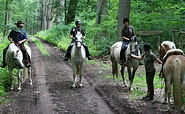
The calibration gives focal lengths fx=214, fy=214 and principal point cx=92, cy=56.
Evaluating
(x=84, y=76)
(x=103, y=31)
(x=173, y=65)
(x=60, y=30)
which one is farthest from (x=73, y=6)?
(x=173, y=65)

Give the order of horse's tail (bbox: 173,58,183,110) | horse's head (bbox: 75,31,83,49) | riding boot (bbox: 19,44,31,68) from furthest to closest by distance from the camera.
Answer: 1. riding boot (bbox: 19,44,31,68)
2. horse's head (bbox: 75,31,83,49)
3. horse's tail (bbox: 173,58,183,110)

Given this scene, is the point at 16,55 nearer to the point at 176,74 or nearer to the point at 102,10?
the point at 176,74

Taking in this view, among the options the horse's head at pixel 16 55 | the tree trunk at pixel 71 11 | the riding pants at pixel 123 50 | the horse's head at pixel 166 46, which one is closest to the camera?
the horse's head at pixel 166 46

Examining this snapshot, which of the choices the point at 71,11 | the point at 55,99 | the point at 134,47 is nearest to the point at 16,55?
the point at 55,99

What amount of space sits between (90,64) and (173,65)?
948cm

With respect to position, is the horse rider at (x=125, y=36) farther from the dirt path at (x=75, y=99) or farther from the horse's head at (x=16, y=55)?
the horse's head at (x=16, y=55)

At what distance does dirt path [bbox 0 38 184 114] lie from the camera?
19.8ft

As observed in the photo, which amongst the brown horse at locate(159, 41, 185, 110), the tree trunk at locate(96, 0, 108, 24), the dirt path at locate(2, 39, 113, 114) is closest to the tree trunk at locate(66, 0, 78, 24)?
the tree trunk at locate(96, 0, 108, 24)

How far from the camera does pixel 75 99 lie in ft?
23.5

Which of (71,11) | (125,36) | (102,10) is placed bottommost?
(125,36)

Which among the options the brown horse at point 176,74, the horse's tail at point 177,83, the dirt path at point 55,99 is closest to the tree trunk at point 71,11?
the dirt path at point 55,99

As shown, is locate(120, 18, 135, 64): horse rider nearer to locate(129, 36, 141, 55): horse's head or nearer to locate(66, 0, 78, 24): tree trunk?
locate(129, 36, 141, 55): horse's head

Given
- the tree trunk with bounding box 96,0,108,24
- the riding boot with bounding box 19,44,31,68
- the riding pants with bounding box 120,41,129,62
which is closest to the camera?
the riding pants with bounding box 120,41,129,62

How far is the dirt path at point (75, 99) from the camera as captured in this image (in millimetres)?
6023
